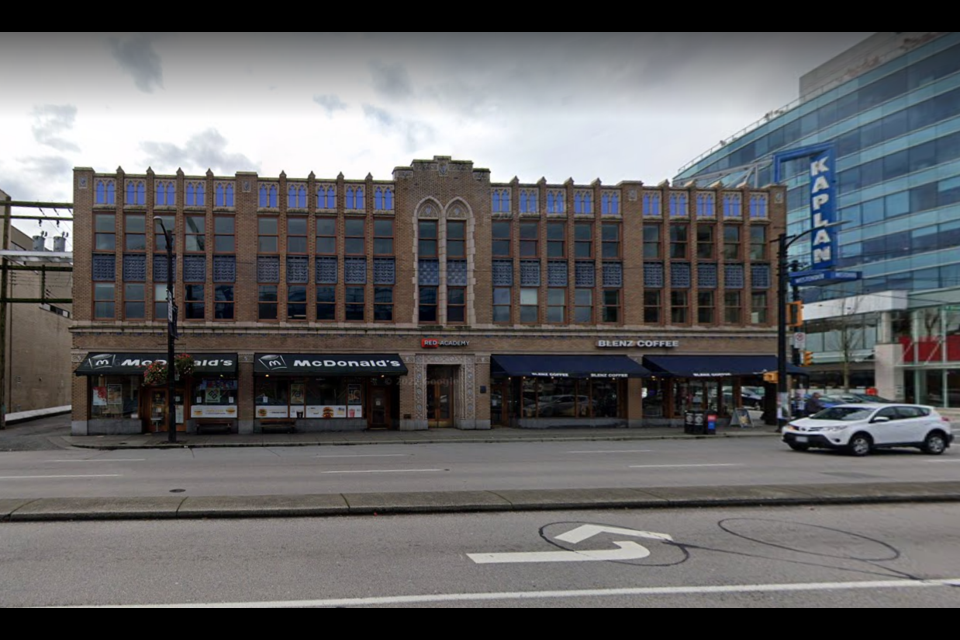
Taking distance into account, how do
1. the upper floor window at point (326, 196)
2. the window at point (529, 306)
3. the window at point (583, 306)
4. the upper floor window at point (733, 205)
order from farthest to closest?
1. the upper floor window at point (733, 205)
2. the window at point (583, 306)
3. the window at point (529, 306)
4. the upper floor window at point (326, 196)

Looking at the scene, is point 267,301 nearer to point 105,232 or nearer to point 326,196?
point 326,196

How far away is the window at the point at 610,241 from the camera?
29594mm

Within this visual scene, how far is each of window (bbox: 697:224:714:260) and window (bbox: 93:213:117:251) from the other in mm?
27139

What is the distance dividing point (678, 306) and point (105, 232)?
26576 millimetres

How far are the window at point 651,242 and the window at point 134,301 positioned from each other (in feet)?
76.1

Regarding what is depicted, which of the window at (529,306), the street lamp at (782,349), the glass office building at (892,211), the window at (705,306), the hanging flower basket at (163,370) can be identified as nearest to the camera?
the hanging flower basket at (163,370)

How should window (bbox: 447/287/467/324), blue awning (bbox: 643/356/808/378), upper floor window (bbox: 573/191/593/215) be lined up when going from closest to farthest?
blue awning (bbox: 643/356/808/378) → window (bbox: 447/287/467/324) → upper floor window (bbox: 573/191/593/215)

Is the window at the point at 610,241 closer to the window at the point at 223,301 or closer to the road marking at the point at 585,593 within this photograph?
the window at the point at 223,301

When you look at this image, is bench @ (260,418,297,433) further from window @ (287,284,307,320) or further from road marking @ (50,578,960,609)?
road marking @ (50,578,960,609)

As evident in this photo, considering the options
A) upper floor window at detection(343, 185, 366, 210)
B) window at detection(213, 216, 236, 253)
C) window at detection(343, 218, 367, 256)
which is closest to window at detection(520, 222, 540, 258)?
window at detection(343, 218, 367, 256)

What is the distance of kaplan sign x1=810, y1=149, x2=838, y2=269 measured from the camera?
102 ft

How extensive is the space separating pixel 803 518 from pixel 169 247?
2224 centimetres

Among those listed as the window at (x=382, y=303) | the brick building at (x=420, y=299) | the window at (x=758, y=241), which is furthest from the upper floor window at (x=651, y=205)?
the window at (x=382, y=303)

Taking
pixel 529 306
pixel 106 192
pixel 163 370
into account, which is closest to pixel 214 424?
pixel 163 370
